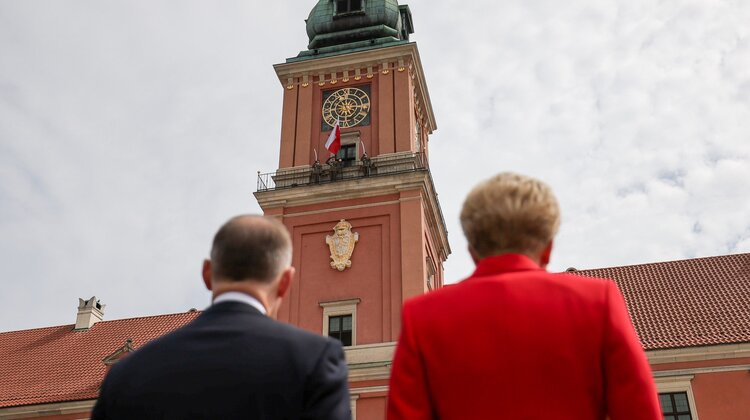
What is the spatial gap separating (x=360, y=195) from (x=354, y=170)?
869 millimetres

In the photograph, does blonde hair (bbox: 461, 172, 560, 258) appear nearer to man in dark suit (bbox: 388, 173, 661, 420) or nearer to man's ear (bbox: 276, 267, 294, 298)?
man in dark suit (bbox: 388, 173, 661, 420)

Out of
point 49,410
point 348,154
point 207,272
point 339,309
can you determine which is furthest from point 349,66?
point 207,272

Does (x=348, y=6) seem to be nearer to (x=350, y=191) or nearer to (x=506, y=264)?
(x=350, y=191)

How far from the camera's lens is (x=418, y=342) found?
2.58m

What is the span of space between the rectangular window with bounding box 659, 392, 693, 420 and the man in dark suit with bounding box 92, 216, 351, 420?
16258 mm

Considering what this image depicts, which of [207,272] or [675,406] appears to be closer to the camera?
[207,272]

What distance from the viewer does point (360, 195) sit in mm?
A: 20016

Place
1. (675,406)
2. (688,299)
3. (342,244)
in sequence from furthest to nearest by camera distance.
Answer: (688,299) < (342,244) < (675,406)

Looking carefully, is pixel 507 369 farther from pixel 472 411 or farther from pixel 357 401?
pixel 357 401

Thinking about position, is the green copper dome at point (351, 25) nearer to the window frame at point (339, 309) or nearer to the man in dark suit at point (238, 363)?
the window frame at point (339, 309)

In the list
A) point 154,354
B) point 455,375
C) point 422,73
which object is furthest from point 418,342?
point 422,73

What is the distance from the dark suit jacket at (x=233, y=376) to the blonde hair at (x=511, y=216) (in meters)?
0.64

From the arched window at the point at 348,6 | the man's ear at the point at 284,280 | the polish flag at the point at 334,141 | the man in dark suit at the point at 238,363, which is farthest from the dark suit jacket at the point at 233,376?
the arched window at the point at 348,6

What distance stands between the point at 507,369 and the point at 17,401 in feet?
74.1
